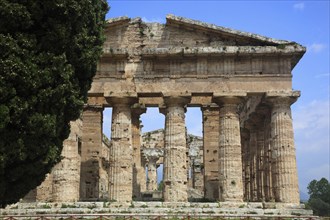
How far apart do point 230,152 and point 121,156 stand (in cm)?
522

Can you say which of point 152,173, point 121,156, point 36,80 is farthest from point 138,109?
point 152,173

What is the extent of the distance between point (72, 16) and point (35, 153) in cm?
415

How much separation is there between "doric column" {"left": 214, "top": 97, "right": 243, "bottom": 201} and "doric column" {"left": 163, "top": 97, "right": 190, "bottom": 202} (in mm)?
1765

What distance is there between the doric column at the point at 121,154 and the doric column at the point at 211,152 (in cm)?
507

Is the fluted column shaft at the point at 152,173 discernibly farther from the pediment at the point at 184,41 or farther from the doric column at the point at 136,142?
the pediment at the point at 184,41

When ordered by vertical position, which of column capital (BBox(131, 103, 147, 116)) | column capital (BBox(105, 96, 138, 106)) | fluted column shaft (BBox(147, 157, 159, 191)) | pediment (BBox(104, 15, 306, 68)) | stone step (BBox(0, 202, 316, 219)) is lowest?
stone step (BBox(0, 202, 316, 219))

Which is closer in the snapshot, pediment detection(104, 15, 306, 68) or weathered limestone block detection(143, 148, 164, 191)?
pediment detection(104, 15, 306, 68)

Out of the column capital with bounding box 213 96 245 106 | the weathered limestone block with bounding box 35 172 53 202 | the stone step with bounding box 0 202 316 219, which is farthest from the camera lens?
the weathered limestone block with bounding box 35 172 53 202

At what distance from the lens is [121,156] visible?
21047mm

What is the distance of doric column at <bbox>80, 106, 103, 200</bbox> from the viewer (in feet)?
81.2

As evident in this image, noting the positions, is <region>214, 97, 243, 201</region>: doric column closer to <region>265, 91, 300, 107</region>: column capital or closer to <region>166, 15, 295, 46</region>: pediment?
<region>265, 91, 300, 107</region>: column capital

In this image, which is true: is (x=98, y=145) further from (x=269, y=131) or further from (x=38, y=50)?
(x=38, y=50)

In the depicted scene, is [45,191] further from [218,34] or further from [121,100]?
[218,34]

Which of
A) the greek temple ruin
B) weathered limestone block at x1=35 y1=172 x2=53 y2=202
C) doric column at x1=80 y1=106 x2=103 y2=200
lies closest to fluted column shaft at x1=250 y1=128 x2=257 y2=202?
the greek temple ruin
